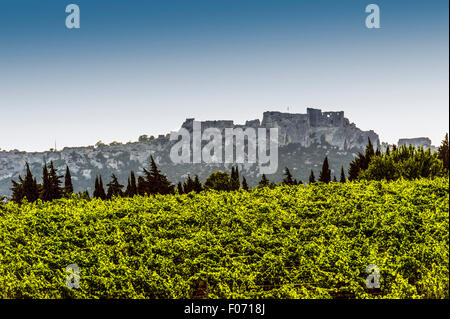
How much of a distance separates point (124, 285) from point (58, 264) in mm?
3230

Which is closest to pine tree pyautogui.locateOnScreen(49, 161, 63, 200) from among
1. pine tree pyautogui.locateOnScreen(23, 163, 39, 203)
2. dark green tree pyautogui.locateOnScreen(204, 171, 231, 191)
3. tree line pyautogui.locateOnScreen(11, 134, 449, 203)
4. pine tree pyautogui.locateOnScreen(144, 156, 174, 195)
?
tree line pyautogui.locateOnScreen(11, 134, 449, 203)

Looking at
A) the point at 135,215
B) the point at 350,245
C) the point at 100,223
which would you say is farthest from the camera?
the point at 135,215

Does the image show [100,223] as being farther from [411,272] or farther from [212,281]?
[411,272]

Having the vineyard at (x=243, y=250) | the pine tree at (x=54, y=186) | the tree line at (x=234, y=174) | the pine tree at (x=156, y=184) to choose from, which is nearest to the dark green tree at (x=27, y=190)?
the tree line at (x=234, y=174)

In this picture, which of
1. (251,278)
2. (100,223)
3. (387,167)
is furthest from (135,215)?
(387,167)

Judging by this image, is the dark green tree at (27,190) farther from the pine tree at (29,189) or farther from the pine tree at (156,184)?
the pine tree at (156,184)

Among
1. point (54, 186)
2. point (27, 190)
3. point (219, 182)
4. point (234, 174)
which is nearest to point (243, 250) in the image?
point (219, 182)

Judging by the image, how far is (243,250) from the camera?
13.8 meters

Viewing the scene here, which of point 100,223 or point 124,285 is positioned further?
point 100,223

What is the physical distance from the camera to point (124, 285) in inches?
471

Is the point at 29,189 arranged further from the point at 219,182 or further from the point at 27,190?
the point at 219,182

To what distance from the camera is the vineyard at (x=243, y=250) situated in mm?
11359

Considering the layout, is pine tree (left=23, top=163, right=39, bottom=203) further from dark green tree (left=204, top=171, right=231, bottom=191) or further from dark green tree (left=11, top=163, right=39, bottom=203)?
dark green tree (left=204, top=171, right=231, bottom=191)

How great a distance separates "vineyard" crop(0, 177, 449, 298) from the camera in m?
11.4
